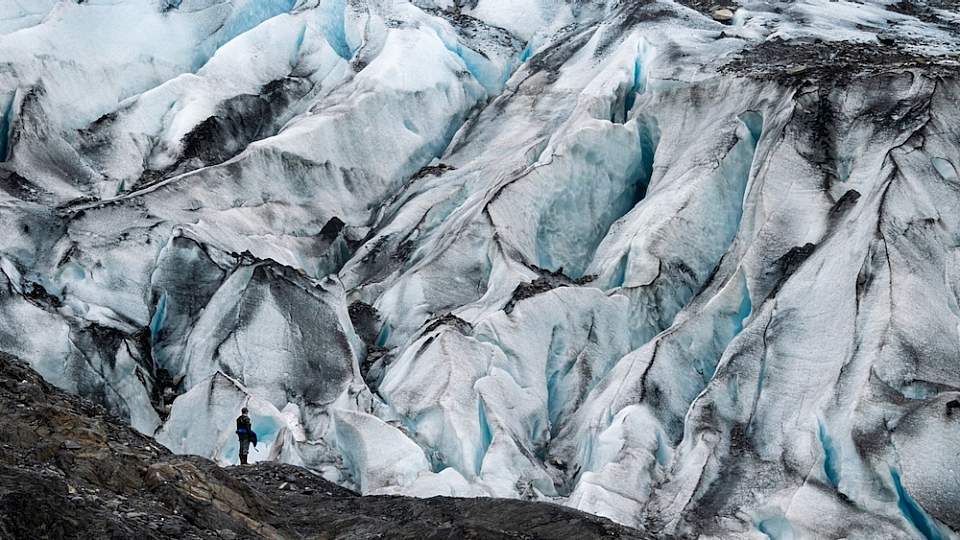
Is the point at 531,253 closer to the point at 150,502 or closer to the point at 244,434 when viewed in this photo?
the point at 244,434

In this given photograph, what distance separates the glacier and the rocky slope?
5932 millimetres

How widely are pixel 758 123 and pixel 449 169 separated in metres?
6.53

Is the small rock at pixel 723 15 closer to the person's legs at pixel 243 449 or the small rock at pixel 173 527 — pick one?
the person's legs at pixel 243 449

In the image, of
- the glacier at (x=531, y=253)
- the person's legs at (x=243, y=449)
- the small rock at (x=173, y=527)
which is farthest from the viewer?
the glacier at (x=531, y=253)

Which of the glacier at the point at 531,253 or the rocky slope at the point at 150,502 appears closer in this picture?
the rocky slope at the point at 150,502

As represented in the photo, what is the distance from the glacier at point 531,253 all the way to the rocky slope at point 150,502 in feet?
19.5

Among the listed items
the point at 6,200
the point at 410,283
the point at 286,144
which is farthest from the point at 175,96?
the point at 410,283

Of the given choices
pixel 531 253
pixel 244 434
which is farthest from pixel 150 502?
pixel 531 253

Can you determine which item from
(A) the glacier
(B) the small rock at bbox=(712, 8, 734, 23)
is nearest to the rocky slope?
(A) the glacier

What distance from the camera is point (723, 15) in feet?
97.1

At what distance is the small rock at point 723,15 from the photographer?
96.5 feet

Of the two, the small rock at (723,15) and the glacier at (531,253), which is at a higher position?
the small rock at (723,15)

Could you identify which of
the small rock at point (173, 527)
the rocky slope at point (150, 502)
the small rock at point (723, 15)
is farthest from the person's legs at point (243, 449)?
the small rock at point (723, 15)

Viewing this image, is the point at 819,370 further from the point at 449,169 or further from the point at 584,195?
the point at 449,169
